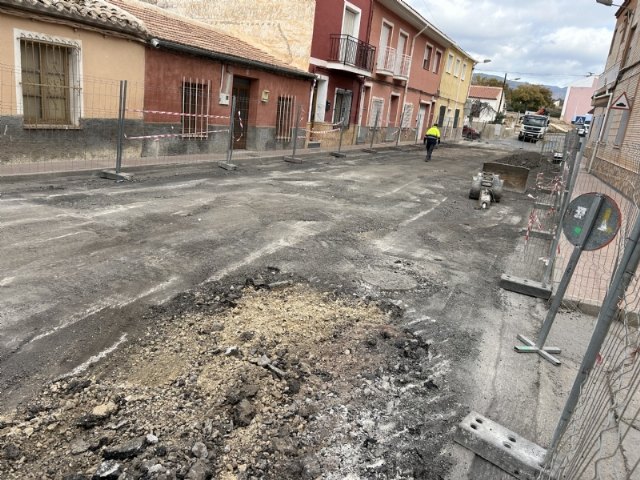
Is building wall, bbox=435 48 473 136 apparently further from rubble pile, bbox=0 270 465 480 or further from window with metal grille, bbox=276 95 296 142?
rubble pile, bbox=0 270 465 480

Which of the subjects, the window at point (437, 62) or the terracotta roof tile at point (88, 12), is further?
the window at point (437, 62)

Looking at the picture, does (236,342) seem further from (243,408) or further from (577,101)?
(577,101)

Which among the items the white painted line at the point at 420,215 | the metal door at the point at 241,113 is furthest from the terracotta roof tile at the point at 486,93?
the white painted line at the point at 420,215

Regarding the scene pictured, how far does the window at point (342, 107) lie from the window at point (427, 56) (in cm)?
1059

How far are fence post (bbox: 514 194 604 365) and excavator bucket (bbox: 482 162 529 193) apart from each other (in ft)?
33.5

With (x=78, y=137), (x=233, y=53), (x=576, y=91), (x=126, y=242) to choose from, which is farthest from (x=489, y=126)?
(x=126, y=242)

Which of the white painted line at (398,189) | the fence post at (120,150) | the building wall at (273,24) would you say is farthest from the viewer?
the building wall at (273,24)

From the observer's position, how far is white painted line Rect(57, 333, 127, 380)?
3.07m

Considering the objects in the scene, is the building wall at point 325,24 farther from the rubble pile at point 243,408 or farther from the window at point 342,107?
the rubble pile at point 243,408

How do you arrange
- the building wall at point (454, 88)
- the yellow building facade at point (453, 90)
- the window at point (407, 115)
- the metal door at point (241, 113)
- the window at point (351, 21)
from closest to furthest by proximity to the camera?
the metal door at point (241, 113), the window at point (351, 21), the window at point (407, 115), the yellow building facade at point (453, 90), the building wall at point (454, 88)

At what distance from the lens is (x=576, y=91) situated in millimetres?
68750

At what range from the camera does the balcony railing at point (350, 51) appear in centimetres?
1998

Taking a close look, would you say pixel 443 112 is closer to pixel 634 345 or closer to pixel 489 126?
pixel 489 126

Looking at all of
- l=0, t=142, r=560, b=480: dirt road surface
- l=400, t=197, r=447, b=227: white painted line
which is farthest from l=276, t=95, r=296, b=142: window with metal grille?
l=0, t=142, r=560, b=480: dirt road surface
